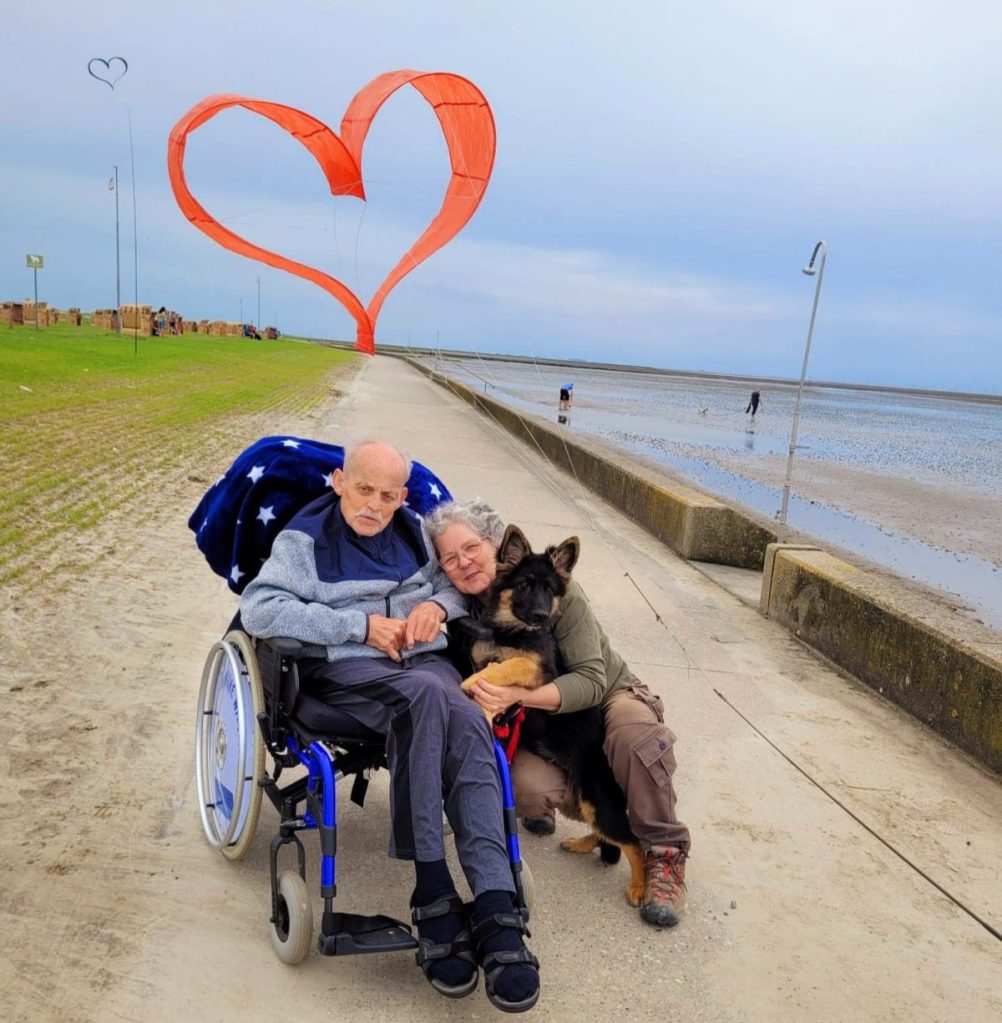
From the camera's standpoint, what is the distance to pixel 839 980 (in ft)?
9.85

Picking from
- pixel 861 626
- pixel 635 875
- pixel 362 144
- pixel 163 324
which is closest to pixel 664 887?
pixel 635 875

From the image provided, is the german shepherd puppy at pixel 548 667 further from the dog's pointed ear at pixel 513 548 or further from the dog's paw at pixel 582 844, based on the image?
the dog's paw at pixel 582 844

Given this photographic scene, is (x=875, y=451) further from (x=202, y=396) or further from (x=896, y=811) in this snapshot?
(x=896, y=811)

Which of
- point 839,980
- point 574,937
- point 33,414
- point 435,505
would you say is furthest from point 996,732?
point 33,414

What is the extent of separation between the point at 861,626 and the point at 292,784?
402cm

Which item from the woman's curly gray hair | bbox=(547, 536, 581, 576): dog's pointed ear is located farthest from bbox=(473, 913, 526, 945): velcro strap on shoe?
the woman's curly gray hair

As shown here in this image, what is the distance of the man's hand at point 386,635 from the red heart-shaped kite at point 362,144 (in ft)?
6.10

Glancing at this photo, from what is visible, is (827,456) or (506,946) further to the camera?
(827,456)

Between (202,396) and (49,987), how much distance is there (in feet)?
67.5

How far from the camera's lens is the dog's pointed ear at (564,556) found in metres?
3.33

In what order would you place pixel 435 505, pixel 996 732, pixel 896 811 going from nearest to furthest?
1. pixel 435 505
2. pixel 896 811
3. pixel 996 732

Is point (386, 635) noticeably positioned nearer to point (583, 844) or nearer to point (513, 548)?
point (513, 548)

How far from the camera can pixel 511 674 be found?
3217 mm

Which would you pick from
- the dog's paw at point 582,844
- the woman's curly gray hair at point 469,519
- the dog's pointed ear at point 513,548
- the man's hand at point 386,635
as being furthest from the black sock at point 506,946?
the woman's curly gray hair at point 469,519
